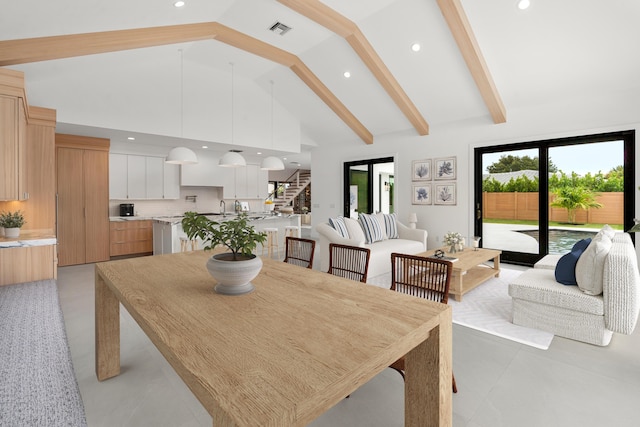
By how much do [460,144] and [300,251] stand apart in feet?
14.9

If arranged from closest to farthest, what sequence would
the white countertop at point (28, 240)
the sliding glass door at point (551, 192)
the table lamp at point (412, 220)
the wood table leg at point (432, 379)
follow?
the wood table leg at point (432, 379)
the white countertop at point (28, 240)
the sliding glass door at point (551, 192)
the table lamp at point (412, 220)

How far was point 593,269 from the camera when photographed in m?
2.61

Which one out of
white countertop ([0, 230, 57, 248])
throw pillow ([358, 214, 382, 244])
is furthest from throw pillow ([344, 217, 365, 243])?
white countertop ([0, 230, 57, 248])

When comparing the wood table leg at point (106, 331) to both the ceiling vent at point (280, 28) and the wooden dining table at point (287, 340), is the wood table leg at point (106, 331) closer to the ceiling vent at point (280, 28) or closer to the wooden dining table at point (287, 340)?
the wooden dining table at point (287, 340)

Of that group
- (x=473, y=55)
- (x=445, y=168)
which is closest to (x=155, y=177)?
(x=445, y=168)

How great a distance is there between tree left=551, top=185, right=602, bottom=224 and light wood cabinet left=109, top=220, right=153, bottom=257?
24.2ft

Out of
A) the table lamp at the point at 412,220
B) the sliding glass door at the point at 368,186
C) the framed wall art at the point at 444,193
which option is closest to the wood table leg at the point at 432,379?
the table lamp at the point at 412,220

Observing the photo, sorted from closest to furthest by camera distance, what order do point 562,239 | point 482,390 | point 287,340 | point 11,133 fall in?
1. point 287,340
2. point 482,390
3. point 11,133
4. point 562,239

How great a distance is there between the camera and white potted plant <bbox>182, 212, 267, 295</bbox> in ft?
4.66

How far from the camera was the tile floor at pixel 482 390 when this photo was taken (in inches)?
69.4

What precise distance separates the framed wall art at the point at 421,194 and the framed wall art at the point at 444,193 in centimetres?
12

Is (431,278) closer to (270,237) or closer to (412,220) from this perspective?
(412,220)

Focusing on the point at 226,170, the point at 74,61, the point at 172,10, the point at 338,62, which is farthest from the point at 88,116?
the point at 338,62

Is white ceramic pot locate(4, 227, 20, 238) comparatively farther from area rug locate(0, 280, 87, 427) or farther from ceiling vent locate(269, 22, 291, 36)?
ceiling vent locate(269, 22, 291, 36)
